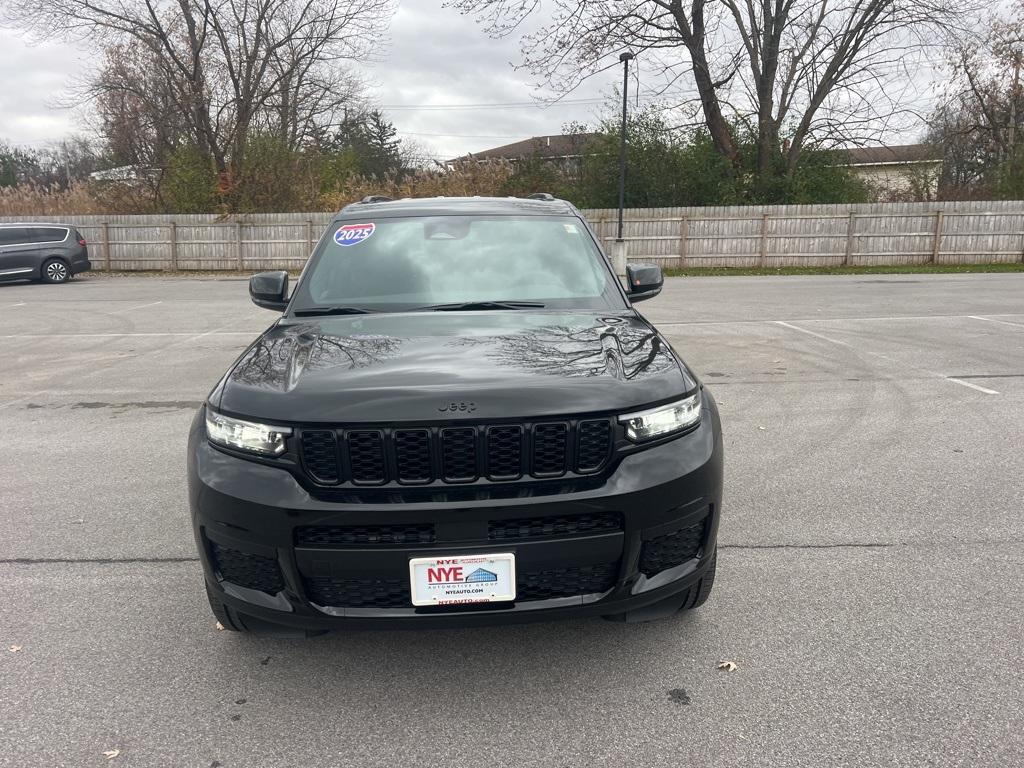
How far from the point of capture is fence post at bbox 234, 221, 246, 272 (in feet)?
83.0

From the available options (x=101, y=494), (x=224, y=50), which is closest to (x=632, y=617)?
(x=101, y=494)

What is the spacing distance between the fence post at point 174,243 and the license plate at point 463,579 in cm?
2628

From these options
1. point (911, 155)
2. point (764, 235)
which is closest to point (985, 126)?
point (911, 155)

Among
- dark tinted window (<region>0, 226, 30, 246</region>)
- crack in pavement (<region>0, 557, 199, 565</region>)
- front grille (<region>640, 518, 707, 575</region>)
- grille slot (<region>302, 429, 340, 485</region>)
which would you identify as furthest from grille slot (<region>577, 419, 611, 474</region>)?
dark tinted window (<region>0, 226, 30, 246</region>)

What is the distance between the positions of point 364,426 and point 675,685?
4.64 feet

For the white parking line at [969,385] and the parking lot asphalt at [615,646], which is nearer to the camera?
the parking lot asphalt at [615,646]

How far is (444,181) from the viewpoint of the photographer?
2889 cm

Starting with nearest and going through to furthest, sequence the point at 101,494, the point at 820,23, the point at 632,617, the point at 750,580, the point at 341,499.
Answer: the point at 341,499
the point at 632,617
the point at 750,580
the point at 101,494
the point at 820,23

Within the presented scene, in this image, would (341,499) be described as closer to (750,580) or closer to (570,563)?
(570,563)

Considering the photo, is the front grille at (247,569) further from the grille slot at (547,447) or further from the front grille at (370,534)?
the grille slot at (547,447)

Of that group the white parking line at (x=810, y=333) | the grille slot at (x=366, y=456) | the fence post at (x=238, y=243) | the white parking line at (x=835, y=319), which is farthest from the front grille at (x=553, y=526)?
the fence post at (x=238, y=243)

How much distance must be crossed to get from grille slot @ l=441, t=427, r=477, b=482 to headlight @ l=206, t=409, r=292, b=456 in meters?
0.50

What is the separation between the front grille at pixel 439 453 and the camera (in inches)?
88.1

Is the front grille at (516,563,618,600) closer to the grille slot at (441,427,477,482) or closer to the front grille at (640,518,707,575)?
the front grille at (640,518,707,575)
